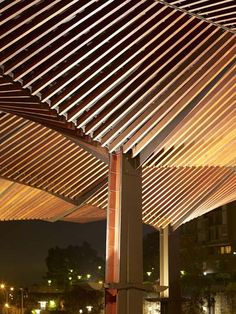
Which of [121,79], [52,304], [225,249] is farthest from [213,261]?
[121,79]

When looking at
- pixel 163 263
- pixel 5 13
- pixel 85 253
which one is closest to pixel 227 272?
pixel 163 263

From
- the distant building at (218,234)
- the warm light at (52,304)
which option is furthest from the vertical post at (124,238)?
the distant building at (218,234)

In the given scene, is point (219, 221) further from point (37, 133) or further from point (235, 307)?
point (37, 133)

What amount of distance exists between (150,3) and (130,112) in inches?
129

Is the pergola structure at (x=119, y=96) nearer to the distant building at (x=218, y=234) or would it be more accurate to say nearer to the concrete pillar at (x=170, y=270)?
the concrete pillar at (x=170, y=270)

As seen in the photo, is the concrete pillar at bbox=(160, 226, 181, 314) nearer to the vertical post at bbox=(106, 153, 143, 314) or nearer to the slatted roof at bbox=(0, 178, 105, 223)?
the slatted roof at bbox=(0, 178, 105, 223)

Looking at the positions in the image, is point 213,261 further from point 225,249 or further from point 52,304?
point 52,304

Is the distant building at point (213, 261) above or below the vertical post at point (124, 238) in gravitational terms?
above

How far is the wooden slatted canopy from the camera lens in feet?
28.9

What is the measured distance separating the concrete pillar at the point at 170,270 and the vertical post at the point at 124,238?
1049 cm

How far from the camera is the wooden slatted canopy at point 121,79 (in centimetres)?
880

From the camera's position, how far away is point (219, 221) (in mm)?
58656

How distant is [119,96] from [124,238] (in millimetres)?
3190

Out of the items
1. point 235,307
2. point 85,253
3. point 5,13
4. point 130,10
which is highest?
point 85,253
